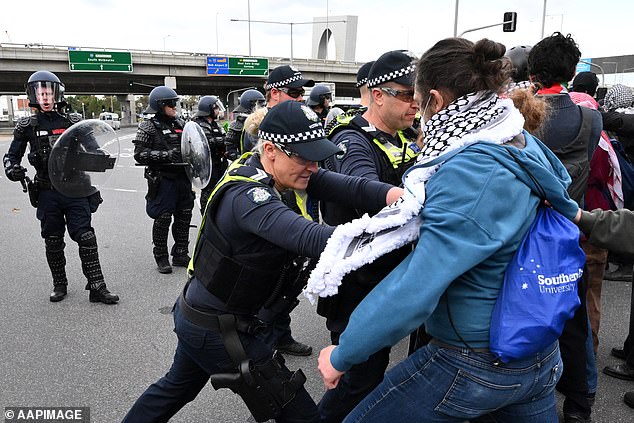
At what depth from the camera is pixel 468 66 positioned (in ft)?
4.91

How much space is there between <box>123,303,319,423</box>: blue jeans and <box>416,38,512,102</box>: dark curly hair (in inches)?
51.9

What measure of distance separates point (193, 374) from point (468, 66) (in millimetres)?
1762

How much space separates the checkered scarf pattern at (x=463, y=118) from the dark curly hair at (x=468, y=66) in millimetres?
32

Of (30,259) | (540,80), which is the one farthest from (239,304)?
(30,259)

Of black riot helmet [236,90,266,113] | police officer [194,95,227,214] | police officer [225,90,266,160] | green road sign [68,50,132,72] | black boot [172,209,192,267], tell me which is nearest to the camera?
black boot [172,209,192,267]

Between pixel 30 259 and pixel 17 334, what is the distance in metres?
2.28

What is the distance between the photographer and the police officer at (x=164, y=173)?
19.1 feet

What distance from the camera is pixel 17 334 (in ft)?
13.4

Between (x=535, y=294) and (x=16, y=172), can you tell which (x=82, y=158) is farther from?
(x=535, y=294)

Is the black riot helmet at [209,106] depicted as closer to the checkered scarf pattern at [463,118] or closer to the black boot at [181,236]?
the black boot at [181,236]

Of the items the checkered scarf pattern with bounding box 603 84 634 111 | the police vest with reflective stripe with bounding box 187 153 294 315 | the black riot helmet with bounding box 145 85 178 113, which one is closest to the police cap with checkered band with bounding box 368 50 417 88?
the police vest with reflective stripe with bounding box 187 153 294 315

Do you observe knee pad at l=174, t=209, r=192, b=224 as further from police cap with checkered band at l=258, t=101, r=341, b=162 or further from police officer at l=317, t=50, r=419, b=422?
police cap with checkered band at l=258, t=101, r=341, b=162

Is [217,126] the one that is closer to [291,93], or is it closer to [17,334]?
[291,93]

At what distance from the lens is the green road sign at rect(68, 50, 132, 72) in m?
38.9
